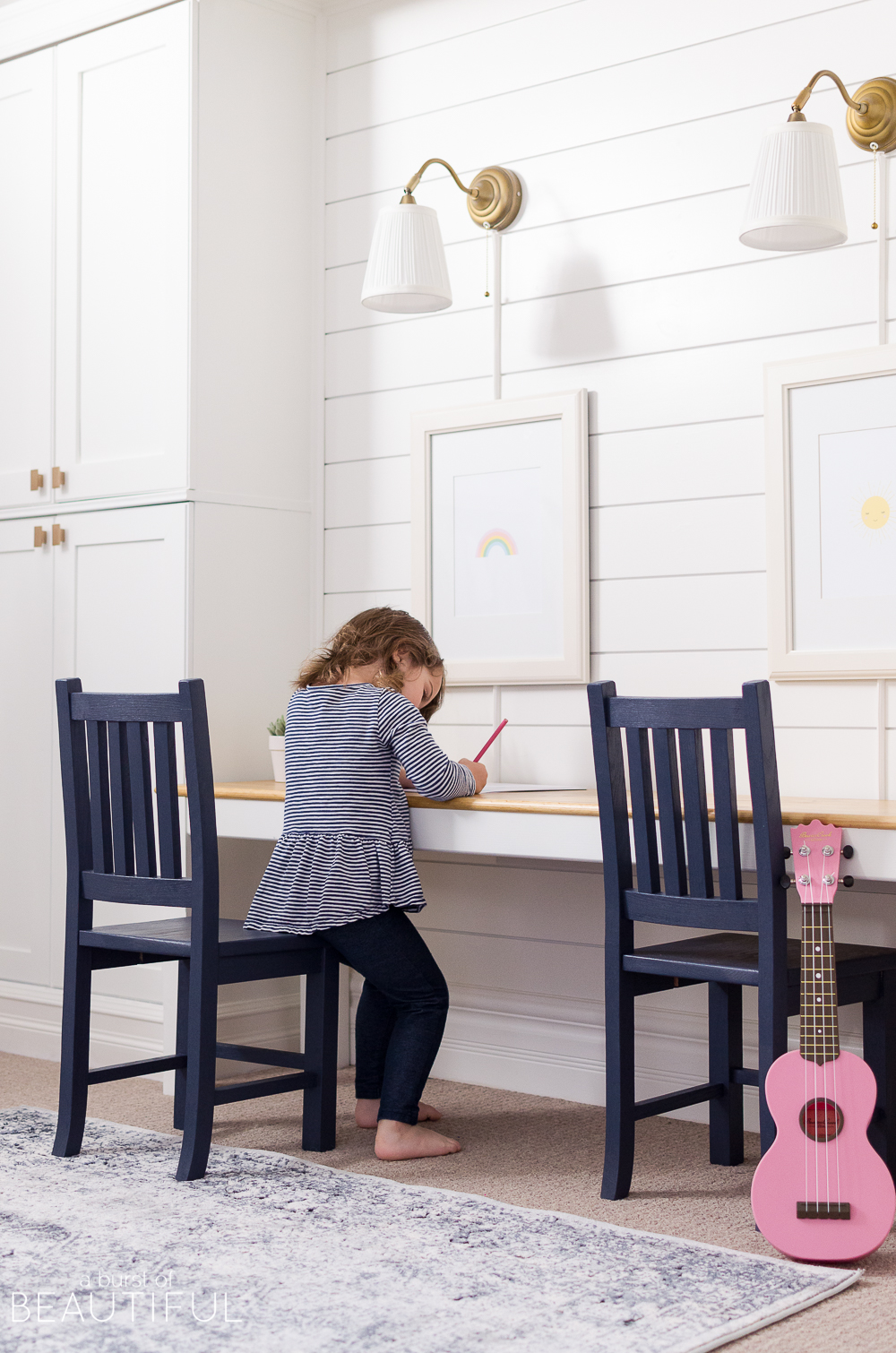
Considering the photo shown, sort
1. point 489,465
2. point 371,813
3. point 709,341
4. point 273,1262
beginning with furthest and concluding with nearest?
1. point 489,465
2. point 709,341
3. point 371,813
4. point 273,1262

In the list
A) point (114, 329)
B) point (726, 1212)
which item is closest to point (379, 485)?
point (114, 329)

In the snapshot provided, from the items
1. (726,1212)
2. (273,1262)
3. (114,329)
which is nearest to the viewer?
(273,1262)

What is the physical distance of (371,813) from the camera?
2.72m

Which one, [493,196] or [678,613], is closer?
[678,613]

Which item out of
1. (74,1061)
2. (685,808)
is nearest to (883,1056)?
(685,808)

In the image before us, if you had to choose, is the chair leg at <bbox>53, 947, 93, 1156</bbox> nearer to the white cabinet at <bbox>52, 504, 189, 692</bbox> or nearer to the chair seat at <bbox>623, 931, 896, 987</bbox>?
the white cabinet at <bbox>52, 504, 189, 692</bbox>

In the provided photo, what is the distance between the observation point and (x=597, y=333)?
323 centimetres

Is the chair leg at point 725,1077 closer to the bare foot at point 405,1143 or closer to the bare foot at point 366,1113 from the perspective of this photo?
the bare foot at point 405,1143

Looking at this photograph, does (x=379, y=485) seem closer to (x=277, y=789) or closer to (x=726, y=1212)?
(x=277, y=789)

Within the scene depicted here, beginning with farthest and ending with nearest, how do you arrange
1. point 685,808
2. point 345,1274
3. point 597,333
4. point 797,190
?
point 597,333, point 797,190, point 685,808, point 345,1274

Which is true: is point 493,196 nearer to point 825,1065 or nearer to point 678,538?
point 678,538

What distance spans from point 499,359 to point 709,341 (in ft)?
1.80

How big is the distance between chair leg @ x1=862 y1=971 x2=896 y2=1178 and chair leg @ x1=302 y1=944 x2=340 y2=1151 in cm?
97

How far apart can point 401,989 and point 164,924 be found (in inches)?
18.9
